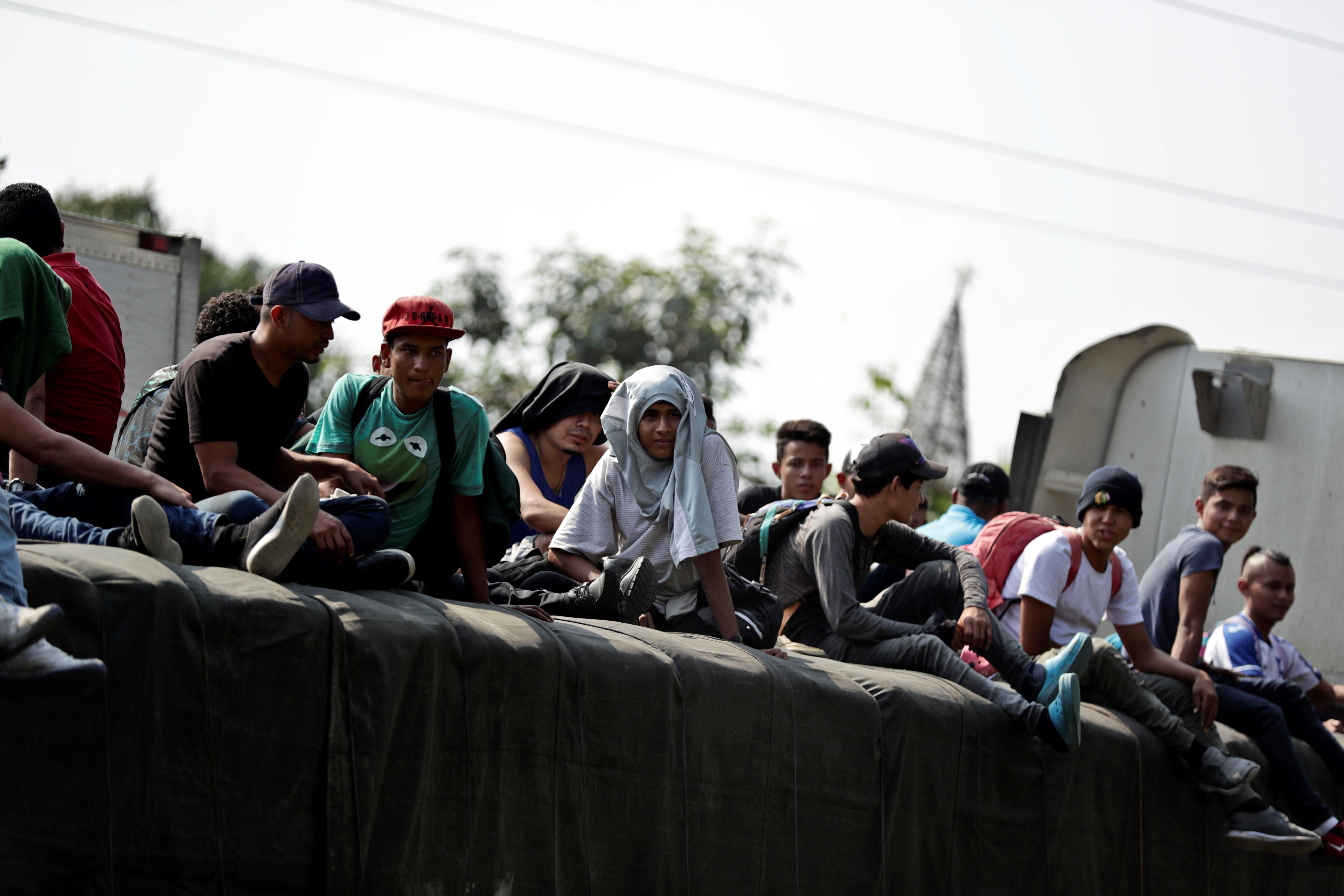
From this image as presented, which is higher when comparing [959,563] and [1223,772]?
[959,563]

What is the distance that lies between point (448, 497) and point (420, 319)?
684 millimetres

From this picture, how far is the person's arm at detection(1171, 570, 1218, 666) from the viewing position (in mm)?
7309

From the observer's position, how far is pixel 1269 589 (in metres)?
8.10

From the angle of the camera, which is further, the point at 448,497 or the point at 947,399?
the point at 947,399

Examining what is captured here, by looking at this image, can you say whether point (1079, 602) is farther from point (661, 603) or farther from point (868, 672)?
point (661, 603)

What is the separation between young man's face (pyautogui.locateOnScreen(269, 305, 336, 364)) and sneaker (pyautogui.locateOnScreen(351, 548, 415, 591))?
0.74 metres

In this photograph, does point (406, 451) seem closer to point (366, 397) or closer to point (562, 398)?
point (366, 397)

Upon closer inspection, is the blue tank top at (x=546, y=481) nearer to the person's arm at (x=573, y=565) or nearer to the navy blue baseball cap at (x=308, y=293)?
the person's arm at (x=573, y=565)

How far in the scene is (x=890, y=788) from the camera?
18.2 feet

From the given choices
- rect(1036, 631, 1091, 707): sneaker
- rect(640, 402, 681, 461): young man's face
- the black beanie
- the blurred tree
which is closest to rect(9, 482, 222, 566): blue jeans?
rect(640, 402, 681, 461): young man's face

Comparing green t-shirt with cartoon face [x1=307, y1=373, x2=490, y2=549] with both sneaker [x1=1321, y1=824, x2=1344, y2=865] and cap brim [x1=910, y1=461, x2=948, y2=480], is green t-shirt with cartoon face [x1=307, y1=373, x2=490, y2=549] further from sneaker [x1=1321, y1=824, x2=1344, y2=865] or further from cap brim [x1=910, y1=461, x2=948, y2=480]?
sneaker [x1=1321, y1=824, x2=1344, y2=865]

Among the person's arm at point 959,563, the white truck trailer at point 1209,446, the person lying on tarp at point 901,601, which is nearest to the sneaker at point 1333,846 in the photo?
the person lying on tarp at point 901,601

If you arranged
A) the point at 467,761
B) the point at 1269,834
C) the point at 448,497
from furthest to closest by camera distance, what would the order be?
1. the point at 1269,834
2. the point at 448,497
3. the point at 467,761

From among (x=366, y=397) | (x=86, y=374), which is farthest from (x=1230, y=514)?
(x=86, y=374)
